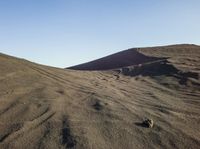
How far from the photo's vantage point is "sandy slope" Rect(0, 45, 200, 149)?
5.03 m

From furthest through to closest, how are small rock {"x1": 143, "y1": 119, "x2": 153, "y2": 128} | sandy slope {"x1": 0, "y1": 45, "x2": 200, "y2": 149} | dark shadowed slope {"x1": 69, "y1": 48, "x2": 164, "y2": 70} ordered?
dark shadowed slope {"x1": 69, "y1": 48, "x2": 164, "y2": 70} < small rock {"x1": 143, "y1": 119, "x2": 153, "y2": 128} < sandy slope {"x1": 0, "y1": 45, "x2": 200, "y2": 149}

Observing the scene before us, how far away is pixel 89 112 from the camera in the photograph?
6.25 meters

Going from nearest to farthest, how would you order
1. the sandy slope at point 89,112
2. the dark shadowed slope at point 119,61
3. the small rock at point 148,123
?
the sandy slope at point 89,112, the small rock at point 148,123, the dark shadowed slope at point 119,61

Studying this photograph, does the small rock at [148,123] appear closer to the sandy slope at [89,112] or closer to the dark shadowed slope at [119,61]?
the sandy slope at [89,112]

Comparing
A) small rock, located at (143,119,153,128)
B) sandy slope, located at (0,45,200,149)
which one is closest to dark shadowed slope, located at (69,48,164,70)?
sandy slope, located at (0,45,200,149)

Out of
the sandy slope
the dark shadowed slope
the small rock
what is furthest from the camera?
the dark shadowed slope

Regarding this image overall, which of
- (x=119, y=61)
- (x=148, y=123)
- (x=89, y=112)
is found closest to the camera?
(x=148, y=123)

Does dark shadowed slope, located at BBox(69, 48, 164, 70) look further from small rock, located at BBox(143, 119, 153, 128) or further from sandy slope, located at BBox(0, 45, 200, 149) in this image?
small rock, located at BBox(143, 119, 153, 128)

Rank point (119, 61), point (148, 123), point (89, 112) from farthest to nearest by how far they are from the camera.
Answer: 1. point (119, 61)
2. point (89, 112)
3. point (148, 123)

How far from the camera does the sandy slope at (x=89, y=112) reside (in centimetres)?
A: 503

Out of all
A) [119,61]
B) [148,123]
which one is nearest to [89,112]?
[148,123]

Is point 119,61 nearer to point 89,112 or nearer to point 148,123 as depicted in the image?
point 89,112

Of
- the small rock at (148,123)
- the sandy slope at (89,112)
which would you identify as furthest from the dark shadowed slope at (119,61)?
the small rock at (148,123)

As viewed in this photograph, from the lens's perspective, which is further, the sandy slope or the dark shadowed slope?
the dark shadowed slope
